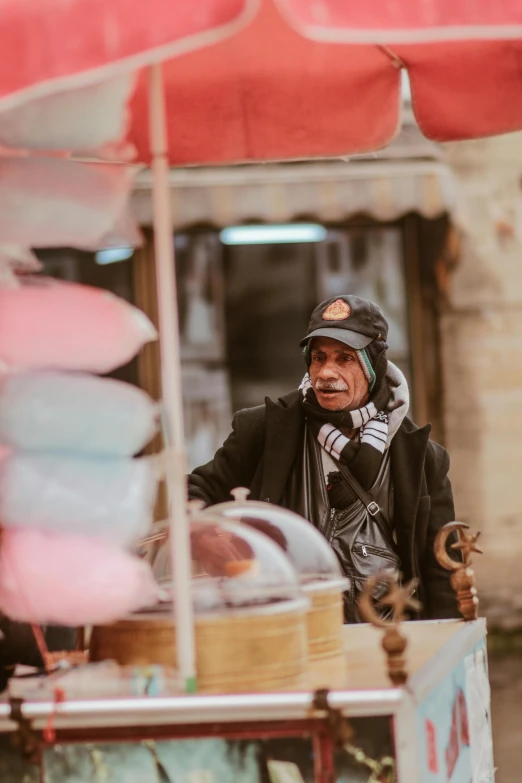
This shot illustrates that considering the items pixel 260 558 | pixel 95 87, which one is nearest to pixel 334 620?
pixel 260 558

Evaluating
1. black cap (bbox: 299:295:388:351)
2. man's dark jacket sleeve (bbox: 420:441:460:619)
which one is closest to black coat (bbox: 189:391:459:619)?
man's dark jacket sleeve (bbox: 420:441:460:619)

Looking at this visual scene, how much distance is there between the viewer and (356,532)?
3.05 metres

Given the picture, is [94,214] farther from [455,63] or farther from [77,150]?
[455,63]

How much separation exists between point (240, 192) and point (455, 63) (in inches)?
139

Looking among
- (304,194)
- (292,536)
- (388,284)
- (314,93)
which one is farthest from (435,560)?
(388,284)

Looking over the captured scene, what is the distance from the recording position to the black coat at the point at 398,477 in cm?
309

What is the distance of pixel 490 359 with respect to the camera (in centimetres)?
702

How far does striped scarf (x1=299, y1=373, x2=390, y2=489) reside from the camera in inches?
122

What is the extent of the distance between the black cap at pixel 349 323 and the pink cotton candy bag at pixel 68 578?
4.87ft

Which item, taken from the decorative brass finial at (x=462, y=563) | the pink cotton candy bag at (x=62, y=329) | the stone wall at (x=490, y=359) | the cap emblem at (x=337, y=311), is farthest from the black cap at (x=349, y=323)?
the stone wall at (x=490, y=359)

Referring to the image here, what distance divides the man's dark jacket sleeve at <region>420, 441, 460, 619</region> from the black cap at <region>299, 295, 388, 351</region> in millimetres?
369

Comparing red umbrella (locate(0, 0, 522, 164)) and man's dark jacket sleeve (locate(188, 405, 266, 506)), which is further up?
red umbrella (locate(0, 0, 522, 164))

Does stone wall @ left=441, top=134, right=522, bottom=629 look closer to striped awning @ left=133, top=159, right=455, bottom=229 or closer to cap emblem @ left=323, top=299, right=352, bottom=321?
striped awning @ left=133, top=159, right=455, bottom=229

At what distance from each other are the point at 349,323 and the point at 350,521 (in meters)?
0.54
